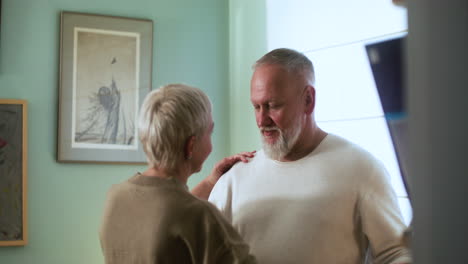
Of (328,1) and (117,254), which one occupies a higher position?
(328,1)

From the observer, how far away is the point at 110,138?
3.13 meters

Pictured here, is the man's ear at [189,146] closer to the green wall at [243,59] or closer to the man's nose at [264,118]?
the man's nose at [264,118]

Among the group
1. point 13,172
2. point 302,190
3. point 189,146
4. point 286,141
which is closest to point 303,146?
point 286,141

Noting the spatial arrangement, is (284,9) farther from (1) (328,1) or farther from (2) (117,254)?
(2) (117,254)

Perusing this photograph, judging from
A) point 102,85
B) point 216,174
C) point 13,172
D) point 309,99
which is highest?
point 102,85

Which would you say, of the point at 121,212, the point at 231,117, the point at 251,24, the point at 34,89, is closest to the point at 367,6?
the point at 251,24

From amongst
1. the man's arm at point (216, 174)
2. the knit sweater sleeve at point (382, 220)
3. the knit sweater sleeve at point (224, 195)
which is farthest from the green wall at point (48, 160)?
the knit sweater sleeve at point (382, 220)

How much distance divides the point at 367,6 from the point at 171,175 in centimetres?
150

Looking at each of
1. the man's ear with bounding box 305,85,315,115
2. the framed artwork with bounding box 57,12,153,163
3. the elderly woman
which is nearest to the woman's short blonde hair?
the elderly woman

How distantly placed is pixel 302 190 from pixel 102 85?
181 centimetres

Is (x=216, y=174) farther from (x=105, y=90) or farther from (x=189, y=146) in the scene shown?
(x=105, y=90)

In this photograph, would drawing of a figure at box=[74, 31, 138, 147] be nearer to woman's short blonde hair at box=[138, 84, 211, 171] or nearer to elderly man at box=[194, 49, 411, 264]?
elderly man at box=[194, 49, 411, 264]

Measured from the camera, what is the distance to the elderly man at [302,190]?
65.5 inches

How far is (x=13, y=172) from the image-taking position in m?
2.90
